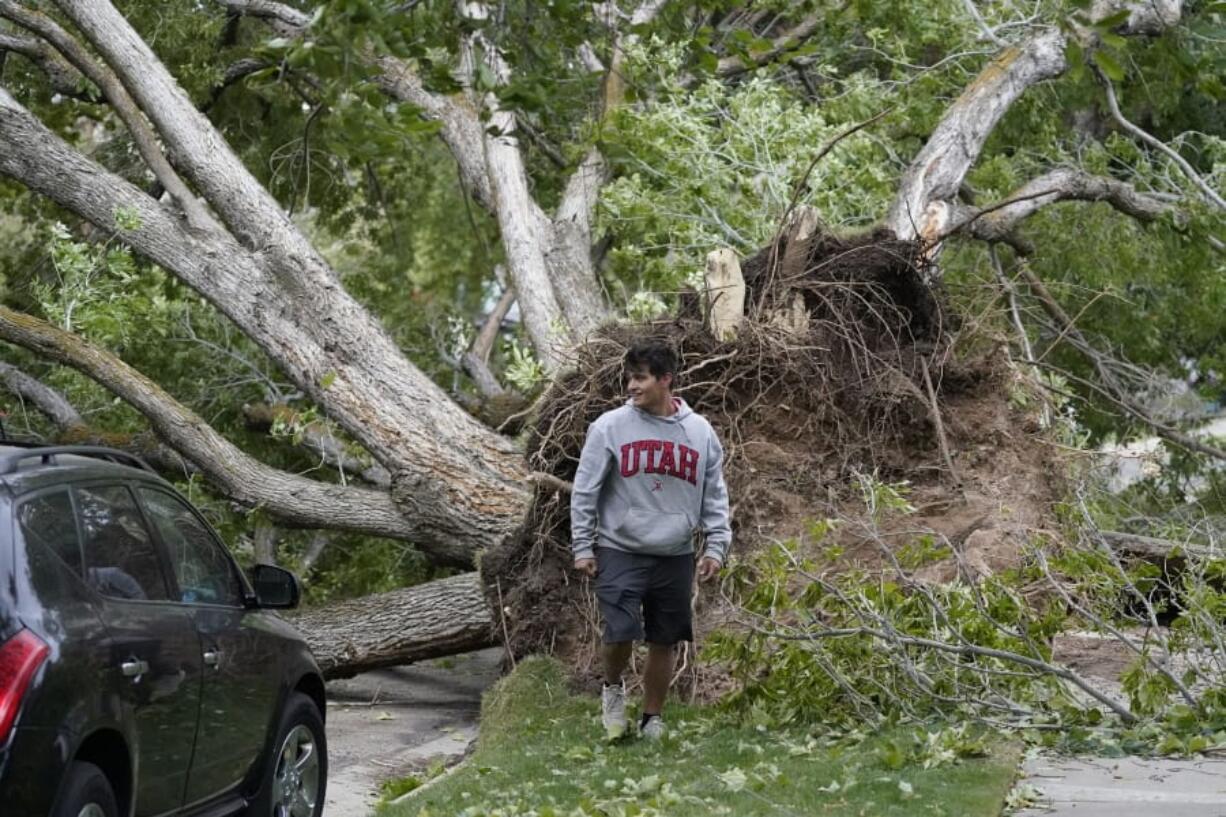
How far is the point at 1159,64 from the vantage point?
1694cm

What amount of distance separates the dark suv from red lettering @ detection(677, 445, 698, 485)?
1949 millimetres

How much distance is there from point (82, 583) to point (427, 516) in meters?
6.89

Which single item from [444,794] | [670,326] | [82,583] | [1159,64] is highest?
[1159,64]

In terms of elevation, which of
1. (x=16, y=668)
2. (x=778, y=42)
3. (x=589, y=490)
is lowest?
(x=16, y=668)

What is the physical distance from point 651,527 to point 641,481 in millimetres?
217

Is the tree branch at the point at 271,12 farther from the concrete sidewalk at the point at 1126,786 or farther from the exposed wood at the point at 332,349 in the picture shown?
the concrete sidewalk at the point at 1126,786

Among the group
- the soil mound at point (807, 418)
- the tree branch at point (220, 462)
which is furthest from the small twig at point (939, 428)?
the tree branch at point (220, 462)

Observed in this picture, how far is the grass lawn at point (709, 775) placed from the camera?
6379 millimetres

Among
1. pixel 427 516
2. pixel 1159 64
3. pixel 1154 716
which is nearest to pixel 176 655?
pixel 1154 716

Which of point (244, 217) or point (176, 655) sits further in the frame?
point (244, 217)

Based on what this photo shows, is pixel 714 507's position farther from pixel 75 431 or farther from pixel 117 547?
pixel 75 431

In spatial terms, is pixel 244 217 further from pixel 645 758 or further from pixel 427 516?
pixel 645 758

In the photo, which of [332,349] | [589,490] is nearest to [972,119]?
[332,349]

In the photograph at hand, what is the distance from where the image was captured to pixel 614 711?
Answer: 8.24 meters
